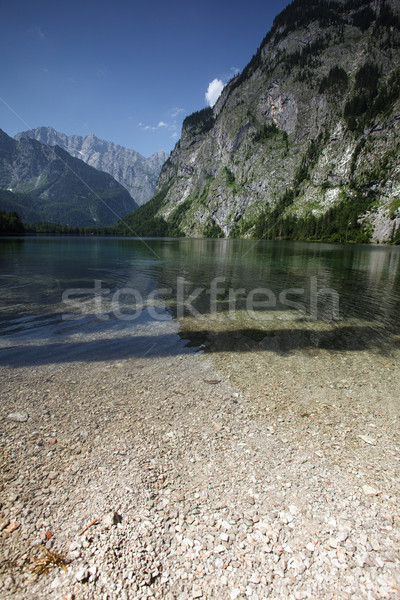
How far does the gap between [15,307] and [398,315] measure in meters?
27.3

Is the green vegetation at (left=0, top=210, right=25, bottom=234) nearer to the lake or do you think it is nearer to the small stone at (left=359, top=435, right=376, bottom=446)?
the lake

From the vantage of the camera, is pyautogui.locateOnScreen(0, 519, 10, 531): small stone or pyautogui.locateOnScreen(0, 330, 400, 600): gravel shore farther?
pyautogui.locateOnScreen(0, 519, 10, 531): small stone

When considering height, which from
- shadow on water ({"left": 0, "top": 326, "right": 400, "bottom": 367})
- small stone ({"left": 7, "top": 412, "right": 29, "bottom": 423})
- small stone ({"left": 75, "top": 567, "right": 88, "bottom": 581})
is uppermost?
small stone ({"left": 75, "top": 567, "right": 88, "bottom": 581})

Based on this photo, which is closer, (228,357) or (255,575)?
(255,575)

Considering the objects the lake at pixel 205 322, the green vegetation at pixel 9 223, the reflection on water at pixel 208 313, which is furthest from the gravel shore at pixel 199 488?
the green vegetation at pixel 9 223

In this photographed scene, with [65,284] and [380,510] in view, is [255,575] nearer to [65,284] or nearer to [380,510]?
[380,510]

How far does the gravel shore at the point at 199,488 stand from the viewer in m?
4.05

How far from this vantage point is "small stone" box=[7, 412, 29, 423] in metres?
7.76

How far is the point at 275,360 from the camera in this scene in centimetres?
1255

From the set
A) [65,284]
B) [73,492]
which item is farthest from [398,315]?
[65,284]

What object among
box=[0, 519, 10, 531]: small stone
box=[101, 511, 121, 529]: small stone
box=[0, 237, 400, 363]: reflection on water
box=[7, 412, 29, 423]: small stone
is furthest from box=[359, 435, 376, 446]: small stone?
box=[7, 412, 29, 423]: small stone

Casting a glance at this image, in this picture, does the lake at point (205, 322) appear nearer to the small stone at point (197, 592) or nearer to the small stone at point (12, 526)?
the small stone at point (197, 592)

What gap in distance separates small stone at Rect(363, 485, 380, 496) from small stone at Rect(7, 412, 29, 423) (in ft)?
27.3

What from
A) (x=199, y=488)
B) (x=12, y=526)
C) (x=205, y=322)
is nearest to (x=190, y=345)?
(x=205, y=322)
